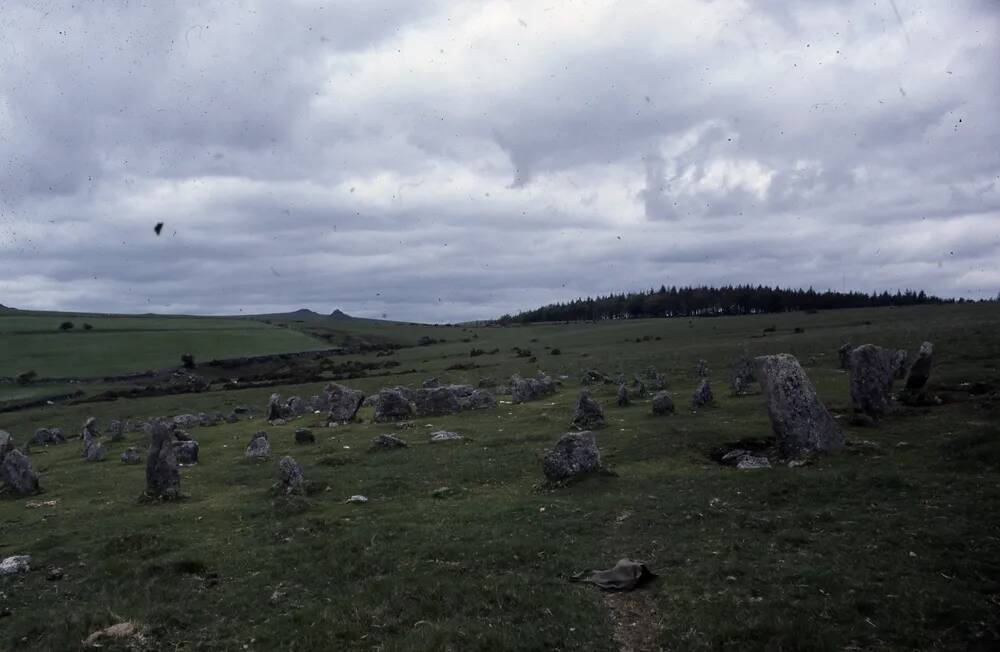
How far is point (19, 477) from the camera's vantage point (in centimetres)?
2877

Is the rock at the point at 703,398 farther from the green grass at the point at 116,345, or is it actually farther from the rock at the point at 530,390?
the green grass at the point at 116,345

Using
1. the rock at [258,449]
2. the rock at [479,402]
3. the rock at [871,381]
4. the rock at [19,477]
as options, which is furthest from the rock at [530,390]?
the rock at [19,477]

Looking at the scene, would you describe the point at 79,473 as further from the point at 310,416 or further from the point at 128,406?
the point at 128,406

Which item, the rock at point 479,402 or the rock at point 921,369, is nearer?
the rock at point 921,369

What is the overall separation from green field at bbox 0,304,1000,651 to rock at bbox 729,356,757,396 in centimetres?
829

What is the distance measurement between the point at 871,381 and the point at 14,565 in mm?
29049

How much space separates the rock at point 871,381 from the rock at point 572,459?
1192 centimetres

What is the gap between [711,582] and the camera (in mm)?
13375

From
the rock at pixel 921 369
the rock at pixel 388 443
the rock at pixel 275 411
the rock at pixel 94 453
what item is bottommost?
the rock at pixel 94 453

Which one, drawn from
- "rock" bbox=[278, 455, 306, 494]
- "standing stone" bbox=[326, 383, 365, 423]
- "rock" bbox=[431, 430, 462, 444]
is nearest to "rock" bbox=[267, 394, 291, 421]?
"standing stone" bbox=[326, 383, 365, 423]

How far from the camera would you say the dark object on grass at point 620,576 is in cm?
1365

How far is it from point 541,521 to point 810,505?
679cm

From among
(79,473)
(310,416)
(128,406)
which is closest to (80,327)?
(128,406)

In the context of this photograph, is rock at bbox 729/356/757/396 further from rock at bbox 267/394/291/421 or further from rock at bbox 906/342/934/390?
rock at bbox 267/394/291/421
